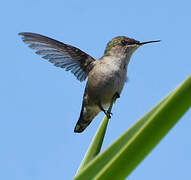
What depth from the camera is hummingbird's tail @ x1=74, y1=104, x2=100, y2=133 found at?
6022 mm

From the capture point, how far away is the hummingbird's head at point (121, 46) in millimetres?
5773

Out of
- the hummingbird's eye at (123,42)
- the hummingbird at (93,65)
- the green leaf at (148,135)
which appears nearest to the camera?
the green leaf at (148,135)

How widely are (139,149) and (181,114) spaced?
138mm

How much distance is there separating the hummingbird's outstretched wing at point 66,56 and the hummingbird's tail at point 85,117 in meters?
0.72

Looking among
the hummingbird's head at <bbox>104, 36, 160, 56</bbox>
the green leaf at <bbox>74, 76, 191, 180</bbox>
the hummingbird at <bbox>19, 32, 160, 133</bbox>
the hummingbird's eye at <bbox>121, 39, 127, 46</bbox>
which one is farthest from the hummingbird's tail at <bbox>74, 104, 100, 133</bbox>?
the green leaf at <bbox>74, 76, 191, 180</bbox>

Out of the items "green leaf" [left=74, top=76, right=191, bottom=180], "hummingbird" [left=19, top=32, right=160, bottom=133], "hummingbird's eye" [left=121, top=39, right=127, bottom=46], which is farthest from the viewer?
"hummingbird's eye" [left=121, top=39, right=127, bottom=46]

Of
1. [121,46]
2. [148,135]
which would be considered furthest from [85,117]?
[148,135]

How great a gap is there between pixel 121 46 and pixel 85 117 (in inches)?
54.0

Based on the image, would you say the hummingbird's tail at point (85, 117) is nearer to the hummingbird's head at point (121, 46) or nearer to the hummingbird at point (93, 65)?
the hummingbird at point (93, 65)

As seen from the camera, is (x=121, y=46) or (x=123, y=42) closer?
(x=121, y=46)

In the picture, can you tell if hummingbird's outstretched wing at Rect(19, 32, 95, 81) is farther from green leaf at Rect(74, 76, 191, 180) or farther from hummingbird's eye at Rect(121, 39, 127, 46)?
green leaf at Rect(74, 76, 191, 180)

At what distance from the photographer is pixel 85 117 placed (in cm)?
621

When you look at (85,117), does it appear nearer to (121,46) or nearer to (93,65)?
(93,65)

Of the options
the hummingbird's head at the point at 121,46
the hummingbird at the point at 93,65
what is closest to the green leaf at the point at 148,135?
the hummingbird at the point at 93,65
